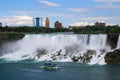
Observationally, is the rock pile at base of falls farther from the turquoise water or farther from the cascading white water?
the turquoise water

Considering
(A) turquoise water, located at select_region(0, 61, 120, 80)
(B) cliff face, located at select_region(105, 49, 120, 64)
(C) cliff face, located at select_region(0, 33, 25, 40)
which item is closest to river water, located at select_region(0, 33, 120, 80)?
(A) turquoise water, located at select_region(0, 61, 120, 80)

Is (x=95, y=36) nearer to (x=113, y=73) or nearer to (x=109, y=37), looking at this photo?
(x=109, y=37)

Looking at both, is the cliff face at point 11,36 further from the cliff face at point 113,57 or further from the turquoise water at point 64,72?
the cliff face at point 113,57

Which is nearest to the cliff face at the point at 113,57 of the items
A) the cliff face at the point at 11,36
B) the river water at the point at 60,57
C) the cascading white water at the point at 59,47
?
the river water at the point at 60,57

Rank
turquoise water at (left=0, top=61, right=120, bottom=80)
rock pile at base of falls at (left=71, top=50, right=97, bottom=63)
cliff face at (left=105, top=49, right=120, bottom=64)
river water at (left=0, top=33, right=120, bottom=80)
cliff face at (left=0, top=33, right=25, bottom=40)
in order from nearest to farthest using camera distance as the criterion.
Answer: turquoise water at (left=0, top=61, right=120, bottom=80) < river water at (left=0, top=33, right=120, bottom=80) < cliff face at (left=105, top=49, right=120, bottom=64) < rock pile at base of falls at (left=71, top=50, right=97, bottom=63) < cliff face at (left=0, top=33, right=25, bottom=40)

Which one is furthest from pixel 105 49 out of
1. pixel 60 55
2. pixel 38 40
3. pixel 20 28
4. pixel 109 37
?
pixel 20 28
